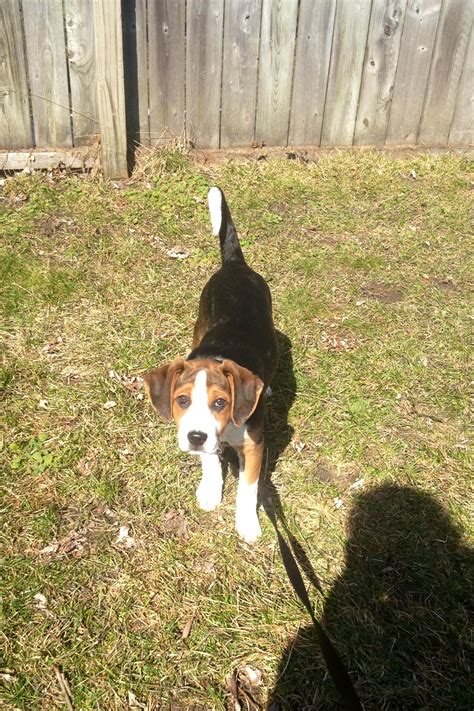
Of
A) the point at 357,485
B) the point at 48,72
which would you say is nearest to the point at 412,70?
the point at 48,72

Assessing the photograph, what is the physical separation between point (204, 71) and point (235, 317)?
418 cm

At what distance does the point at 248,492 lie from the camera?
11.1 ft

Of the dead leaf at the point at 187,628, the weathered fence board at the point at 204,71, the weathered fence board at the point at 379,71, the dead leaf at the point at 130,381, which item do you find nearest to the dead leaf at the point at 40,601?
the dead leaf at the point at 187,628

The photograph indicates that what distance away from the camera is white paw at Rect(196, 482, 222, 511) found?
3.64 metres

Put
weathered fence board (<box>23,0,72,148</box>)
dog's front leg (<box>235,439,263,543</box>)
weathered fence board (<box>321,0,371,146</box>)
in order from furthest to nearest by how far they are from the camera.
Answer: weathered fence board (<box>321,0,371,146</box>)
weathered fence board (<box>23,0,72,148</box>)
dog's front leg (<box>235,439,263,543</box>)

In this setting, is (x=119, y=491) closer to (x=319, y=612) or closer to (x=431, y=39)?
(x=319, y=612)

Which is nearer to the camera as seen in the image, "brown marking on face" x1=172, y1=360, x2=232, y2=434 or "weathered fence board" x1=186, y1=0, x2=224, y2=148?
"brown marking on face" x1=172, y1=360, x2=232, y2=434

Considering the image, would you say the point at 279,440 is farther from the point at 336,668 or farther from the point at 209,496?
the point at 336,668

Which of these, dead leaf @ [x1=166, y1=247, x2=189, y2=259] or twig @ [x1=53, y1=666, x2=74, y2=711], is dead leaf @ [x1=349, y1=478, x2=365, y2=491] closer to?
twig @ [x1=53, y1=666, x2=74, y2=711]

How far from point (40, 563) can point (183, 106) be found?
5.30 metres

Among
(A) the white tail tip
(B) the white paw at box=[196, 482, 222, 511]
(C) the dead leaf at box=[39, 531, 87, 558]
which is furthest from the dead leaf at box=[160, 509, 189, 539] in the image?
(A) the white tail tip

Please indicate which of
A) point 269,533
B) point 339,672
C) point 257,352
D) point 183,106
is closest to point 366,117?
point 183,106

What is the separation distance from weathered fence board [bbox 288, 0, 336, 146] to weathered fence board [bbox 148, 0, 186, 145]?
134 centimetres

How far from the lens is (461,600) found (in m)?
3.20
